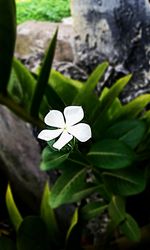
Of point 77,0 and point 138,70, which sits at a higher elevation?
point 77,0

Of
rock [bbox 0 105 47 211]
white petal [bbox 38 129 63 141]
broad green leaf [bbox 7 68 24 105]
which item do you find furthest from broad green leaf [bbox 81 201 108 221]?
white petal [bbox 38 129 63 141]

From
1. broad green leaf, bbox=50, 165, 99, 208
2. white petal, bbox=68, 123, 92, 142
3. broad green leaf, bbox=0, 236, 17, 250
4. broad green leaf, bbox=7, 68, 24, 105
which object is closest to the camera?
white petal, bbox=68, 123, 92, 142

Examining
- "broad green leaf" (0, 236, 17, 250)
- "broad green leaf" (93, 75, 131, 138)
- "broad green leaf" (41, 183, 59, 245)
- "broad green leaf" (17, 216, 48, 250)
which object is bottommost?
"broad green leaf" (41, 183, 59, 245)

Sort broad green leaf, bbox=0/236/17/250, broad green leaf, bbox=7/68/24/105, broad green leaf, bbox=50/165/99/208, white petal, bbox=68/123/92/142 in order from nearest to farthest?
white petal, bbox=68/123/92/142 < broad green leaf, bbox=0/236/17/250 < broad green leaf, bbox=50/165/99/208 < broad green leaf, bbox=7/68/24/105

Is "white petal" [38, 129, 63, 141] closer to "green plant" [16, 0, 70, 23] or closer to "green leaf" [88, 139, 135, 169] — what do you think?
"green leaf" [88, 139, 135, 169]

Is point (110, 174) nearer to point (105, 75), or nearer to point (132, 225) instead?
point (132, 225)

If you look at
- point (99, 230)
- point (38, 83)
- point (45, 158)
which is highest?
point (38, 83)

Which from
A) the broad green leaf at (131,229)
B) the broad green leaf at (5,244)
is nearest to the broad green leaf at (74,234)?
the broad green leaf at (131,229)

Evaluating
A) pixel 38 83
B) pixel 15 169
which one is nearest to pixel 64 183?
pixel 38 83
